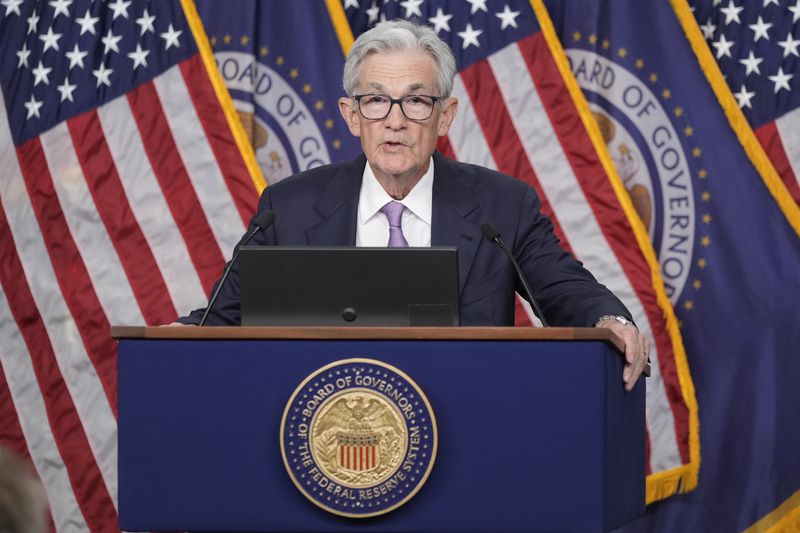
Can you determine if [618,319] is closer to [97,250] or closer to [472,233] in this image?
[472,233]

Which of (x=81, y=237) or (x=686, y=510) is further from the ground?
(x=81, y=237)

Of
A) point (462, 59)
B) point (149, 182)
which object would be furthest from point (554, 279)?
point (149, 182)

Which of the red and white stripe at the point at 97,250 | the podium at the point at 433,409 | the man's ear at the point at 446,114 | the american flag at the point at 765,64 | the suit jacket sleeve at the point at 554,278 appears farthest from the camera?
the red and white stripe at the point at 97,250

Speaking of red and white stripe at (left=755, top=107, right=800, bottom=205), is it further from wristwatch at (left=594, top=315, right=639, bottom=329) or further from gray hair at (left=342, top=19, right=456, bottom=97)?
wristwatch at (left=594, top=315, right=639, bottom=329)

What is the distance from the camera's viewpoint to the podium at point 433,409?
2008 millimetres

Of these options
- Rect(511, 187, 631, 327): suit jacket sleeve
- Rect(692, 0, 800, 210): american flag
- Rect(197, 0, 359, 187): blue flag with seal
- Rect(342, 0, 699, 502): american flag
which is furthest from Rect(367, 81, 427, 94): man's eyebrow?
Rect(692, 0, 800, 210): american flag

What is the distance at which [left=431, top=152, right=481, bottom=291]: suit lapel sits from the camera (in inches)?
110

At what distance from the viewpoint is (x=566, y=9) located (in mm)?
4691

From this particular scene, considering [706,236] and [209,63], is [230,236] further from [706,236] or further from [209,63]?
[706,236]

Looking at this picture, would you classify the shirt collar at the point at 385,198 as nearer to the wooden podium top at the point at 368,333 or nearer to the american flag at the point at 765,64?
the wooden podium top at the point at 368,333

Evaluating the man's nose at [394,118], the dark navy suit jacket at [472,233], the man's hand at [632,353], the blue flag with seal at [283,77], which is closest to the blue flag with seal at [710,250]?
the blue flag with seal at [283,77]

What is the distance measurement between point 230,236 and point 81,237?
625 millimetres

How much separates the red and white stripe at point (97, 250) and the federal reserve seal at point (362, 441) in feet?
8.73

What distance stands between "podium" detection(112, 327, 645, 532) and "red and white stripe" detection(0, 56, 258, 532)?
8.36ft
